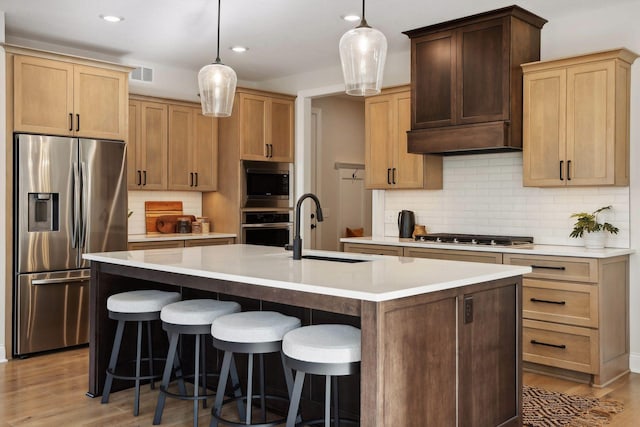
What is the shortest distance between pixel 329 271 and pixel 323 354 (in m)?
0.53

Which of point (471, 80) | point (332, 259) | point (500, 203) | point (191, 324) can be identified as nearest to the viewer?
point (191, 324)

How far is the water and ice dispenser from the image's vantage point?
4.75 metres

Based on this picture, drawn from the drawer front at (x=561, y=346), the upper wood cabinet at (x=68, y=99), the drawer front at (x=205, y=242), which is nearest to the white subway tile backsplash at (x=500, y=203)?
the drawer front at (x=561, y=346)

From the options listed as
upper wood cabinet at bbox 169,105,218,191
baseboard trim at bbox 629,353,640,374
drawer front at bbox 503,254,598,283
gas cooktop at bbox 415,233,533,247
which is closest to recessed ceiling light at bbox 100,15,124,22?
upper wood cabinet at bbox 169,105,218,191

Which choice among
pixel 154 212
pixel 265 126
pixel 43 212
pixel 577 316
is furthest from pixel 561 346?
pixel 154 212

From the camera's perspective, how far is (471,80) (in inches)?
185

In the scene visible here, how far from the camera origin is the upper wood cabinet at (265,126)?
637cm

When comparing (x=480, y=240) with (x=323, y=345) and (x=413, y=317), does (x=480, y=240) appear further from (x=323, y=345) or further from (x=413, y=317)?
(x=323, y=345)

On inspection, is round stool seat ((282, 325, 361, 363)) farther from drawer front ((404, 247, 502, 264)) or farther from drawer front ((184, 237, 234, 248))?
drawer front ((184, 237, 234, 248))

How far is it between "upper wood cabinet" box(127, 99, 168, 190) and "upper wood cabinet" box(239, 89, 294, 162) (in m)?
0.81

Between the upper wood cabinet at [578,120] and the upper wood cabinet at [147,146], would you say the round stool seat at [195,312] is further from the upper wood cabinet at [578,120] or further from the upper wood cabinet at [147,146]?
the upper wood cabinet at [147,146]

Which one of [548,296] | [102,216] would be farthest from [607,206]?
[102,216]

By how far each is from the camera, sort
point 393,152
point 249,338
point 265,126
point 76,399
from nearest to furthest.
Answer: point 249,338 < point 76,399 < point 393,152 < point 265,126

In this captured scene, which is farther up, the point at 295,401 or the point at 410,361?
the point at 410,361
